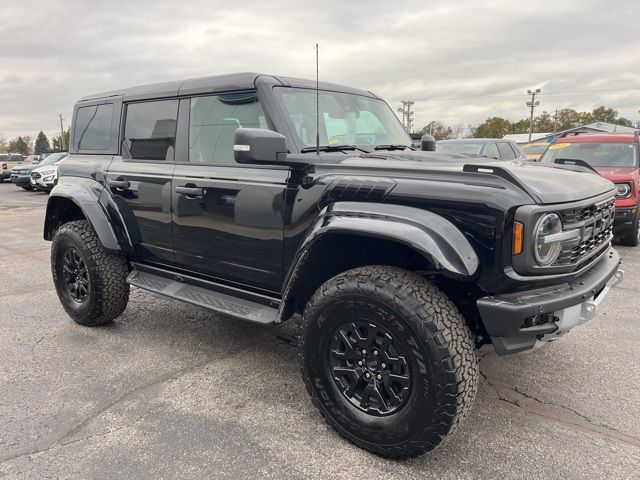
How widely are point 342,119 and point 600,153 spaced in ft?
23.7

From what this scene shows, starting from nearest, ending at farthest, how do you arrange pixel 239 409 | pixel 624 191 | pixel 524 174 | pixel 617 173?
pixel 524 174 → pixel 239 409 → pixel 624 191 → pixel 617 173

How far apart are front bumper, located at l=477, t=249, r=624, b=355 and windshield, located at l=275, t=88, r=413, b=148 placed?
1.49 metres

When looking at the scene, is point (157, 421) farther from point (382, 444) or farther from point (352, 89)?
point (352, 89)

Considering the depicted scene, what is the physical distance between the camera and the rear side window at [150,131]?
3.73 meters

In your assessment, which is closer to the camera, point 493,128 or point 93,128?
point 93,128

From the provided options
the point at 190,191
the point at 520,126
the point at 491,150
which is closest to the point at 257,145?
the point at 190,191

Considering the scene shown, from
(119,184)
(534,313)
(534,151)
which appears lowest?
(534,313)

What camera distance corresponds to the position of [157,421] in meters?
2.85

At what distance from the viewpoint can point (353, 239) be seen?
269cm

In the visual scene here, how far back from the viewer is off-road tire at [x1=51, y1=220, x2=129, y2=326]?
13.3 ft

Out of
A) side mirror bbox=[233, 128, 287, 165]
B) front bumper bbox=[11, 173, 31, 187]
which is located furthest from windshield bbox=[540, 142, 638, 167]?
front bumper bbox=[11, 173, 31, 187]

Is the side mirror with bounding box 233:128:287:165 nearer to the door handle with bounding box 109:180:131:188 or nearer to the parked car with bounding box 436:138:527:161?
the door handle with bounding box 109:180:131:188

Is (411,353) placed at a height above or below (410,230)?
below

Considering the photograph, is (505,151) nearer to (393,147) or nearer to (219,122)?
(393,147)
